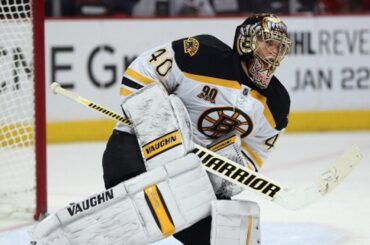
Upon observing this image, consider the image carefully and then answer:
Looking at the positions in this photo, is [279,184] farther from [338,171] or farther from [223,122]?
[223,122]

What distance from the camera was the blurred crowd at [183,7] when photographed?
714 cm

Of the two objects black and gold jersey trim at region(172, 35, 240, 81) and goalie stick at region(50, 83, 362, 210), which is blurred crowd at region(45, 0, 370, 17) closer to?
black and gold jersey trim at region(172, 35, 240, 81)

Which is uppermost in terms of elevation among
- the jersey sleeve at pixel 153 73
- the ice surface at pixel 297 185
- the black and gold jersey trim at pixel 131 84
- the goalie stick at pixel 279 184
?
the jersey sleeve at pixel 153 73

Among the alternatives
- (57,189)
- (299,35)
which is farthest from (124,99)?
(299,35)

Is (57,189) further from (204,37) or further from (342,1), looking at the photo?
(342,1)

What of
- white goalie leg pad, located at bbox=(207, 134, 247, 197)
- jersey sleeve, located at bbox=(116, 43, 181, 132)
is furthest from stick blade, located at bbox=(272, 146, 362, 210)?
jersey sleeve, located at bbox=(116, 43, 181, 132)

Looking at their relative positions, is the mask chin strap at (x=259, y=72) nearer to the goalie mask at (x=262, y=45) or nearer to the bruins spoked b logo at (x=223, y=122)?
the goalie mask at (x=262, y=45)

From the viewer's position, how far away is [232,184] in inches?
124

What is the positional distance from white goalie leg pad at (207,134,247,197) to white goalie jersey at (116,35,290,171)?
0.05 metres

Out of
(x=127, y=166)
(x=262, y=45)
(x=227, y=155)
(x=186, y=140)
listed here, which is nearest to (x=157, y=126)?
(x=186, y=140)

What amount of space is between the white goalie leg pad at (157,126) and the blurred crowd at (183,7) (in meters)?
4.21

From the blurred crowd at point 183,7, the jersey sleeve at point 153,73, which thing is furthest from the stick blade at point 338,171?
the blurred crowd at point 183,7

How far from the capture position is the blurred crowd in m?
7.14

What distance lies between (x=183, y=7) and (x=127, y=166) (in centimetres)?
446
